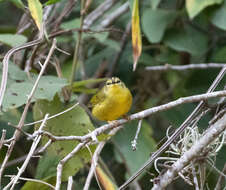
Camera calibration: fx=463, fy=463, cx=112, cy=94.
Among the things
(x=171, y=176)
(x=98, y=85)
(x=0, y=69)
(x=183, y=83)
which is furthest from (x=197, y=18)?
(x=171, y=176)

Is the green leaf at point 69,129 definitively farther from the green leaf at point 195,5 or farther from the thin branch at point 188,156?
the green leaf at point 195,5

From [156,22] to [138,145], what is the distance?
107 cm

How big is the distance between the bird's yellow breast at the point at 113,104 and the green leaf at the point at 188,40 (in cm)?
57

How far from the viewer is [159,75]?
4.79 metres

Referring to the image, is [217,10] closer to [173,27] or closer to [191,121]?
[173,27]

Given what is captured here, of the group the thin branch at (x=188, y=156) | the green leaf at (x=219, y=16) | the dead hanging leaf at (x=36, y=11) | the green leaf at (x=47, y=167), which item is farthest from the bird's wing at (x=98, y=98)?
the thin branch at (x=188, y=156)

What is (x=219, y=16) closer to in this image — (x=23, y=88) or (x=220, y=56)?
(x=220, y=56)

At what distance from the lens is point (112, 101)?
3.92 metres

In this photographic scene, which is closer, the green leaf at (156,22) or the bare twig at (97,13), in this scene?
the green leaf at (156,22)

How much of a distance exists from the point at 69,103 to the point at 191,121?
3.09 feet

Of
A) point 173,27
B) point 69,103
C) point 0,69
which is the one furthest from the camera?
point 173,27

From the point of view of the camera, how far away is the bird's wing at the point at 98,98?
407 centimetres

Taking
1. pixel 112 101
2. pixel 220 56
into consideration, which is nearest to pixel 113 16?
pixel 112 101

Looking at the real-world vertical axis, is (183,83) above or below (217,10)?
below
